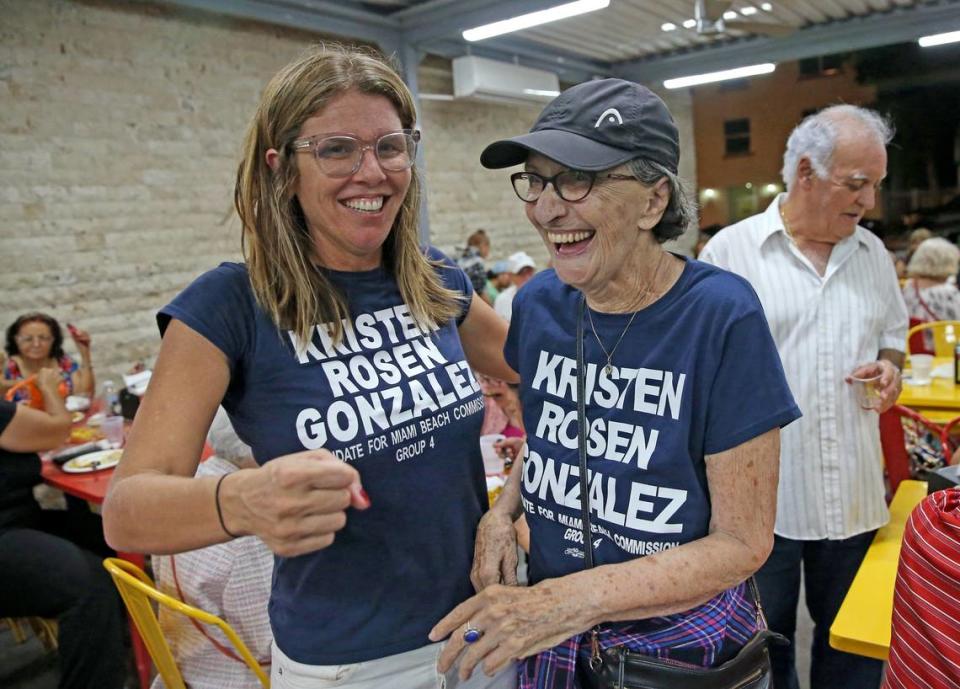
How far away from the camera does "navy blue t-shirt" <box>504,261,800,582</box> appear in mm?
1099

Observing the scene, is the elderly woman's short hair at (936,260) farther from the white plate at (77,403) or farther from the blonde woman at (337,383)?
the white plate at (77,403)

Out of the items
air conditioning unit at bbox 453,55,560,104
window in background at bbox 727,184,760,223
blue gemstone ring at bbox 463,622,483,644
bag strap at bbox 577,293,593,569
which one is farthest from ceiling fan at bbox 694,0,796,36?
window in background at bbox 727,184,760,223

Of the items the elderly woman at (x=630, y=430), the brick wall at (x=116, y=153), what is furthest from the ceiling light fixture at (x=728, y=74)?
the elderly woman at (x=630, y=430)

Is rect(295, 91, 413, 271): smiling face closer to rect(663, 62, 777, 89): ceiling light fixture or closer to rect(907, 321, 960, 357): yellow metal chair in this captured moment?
rect(907, 321, 960, 357): yellow metal chair

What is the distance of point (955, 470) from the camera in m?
1.58

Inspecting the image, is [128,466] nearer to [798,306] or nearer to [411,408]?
[411,408]

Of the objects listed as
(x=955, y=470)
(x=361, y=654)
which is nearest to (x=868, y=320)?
(x=955, y=470)

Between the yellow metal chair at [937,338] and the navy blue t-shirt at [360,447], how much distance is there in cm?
447

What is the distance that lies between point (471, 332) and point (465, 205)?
318 inches

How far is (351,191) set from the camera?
1.29m

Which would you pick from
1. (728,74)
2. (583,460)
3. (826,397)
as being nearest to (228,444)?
(583,460)

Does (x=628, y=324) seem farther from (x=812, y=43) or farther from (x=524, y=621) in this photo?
(x=812, y=43)

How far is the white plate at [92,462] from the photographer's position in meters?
3.48

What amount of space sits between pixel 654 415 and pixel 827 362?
3.91ft
